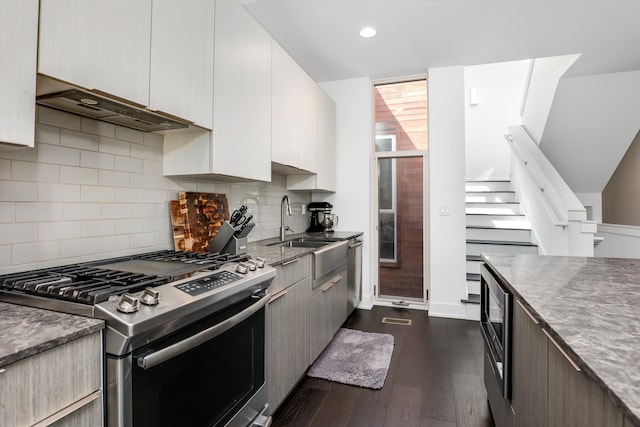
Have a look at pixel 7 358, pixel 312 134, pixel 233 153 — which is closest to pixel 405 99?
pixel 312 134

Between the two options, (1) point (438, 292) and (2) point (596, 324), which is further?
(1) point (438, 292)

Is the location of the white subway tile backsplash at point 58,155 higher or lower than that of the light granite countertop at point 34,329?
higher

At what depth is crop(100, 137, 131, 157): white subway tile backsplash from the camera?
5.14ft

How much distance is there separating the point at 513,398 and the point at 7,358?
1616mm

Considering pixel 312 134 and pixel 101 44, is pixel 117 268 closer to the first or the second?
pixel 101 44

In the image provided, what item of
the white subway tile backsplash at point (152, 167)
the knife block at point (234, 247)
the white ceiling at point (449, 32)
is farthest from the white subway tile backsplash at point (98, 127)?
the white ceiling at point (449, 32)

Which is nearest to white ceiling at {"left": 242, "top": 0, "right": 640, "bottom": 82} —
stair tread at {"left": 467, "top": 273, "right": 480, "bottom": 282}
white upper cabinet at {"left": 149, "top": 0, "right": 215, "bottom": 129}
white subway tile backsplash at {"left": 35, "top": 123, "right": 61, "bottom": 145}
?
white upper cabinet at {"left": 149, "top": 0, "right": 215, "bottom": 129}

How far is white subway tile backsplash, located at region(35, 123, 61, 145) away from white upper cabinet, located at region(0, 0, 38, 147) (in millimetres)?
387

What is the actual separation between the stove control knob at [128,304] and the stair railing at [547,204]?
381 cm

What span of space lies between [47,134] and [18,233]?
1.33 feet

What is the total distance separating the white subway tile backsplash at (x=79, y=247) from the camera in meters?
1.39

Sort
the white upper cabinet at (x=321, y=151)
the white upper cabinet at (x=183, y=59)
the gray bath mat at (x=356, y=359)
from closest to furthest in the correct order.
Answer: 1. the white upper cabinet at (x=183, y=59)
2. the gray bath mat at (x=356, y=359)
3. the white upper cabinet at (x=321, y=151)

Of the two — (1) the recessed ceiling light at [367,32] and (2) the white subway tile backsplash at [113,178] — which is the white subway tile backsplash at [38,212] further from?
(1) the recessed ceiling light at [367,32]

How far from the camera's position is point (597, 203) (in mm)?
5070
